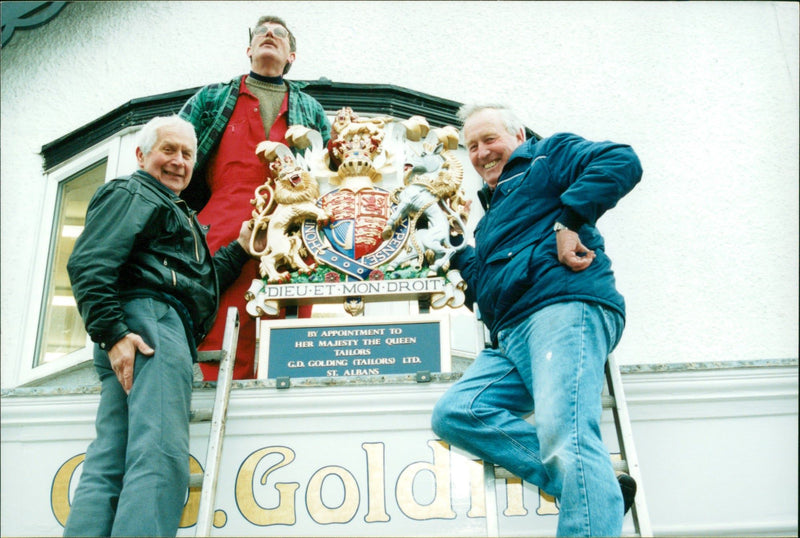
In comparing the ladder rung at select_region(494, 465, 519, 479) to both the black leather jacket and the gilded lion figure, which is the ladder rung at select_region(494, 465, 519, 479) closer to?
the black leather jacket

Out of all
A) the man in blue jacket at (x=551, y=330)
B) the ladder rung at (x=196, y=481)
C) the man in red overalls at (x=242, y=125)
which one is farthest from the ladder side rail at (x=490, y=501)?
the man in red overalls at (x=242, y=125)

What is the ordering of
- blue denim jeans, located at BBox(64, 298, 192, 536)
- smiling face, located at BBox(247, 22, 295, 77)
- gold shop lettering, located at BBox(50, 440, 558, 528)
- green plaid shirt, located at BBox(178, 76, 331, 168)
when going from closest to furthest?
blue denim jeans, located at BBox(64, 298, 192, 536), gold shop lettering, located at BBox(50, 440, 558, 528), green plaid shirt, located at BBox(178, 76, 331, 168), smiling face, located at BBox(247, 22, 295, 77)

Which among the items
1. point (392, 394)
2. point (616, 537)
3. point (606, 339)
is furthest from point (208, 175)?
point (616, 537)

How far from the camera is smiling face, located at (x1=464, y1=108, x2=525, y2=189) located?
11.4ft

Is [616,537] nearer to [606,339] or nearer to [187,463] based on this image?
[606,339]

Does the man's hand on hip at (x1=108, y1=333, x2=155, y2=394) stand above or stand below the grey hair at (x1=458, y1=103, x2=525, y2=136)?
below

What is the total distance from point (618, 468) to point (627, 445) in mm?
96

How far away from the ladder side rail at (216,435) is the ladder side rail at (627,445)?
4.84 ft

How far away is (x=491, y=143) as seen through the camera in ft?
11.4

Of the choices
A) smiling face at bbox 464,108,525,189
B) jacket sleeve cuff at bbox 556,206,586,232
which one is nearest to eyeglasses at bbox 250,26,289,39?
smiling face at bbox 464,108,525,189

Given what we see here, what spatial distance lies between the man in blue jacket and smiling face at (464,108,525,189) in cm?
11

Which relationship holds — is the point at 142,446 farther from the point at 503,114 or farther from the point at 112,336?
the point at 503,114

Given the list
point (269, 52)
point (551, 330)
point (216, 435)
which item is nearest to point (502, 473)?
point (551, 330)

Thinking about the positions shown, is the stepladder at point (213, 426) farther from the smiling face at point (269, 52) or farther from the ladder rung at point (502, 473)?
the smiling face at point (269, 52)
